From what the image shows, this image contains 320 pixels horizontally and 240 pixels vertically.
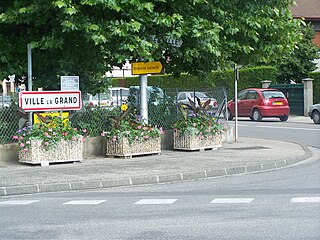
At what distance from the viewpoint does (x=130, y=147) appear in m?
16.0

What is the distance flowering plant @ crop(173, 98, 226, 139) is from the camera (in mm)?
17400

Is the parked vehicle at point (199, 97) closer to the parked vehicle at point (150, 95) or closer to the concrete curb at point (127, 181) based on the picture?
the parked vehicle at point (150, 95)

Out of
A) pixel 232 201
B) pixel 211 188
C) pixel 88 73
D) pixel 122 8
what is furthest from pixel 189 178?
pixel 88 73

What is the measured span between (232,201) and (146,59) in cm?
598

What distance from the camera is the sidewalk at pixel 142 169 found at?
39.8 feet

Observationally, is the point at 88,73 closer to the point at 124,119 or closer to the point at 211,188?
the point at 124,119

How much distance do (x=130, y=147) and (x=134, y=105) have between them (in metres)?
2.13

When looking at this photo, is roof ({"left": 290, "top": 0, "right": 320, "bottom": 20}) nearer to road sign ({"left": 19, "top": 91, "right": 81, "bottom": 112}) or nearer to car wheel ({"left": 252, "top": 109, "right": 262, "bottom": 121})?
car wheel ({"left": 252, "top": 109, "right": 262, "bottom": 121})

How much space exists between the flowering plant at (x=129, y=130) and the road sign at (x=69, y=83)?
1.21 m

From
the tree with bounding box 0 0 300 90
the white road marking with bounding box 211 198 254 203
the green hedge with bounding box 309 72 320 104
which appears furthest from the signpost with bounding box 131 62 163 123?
the green hedge with bounding box 309 72 320 104

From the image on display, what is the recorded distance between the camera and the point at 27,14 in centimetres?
1527

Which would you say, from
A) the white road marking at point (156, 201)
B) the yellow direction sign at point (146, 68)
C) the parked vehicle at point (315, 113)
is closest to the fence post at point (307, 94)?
the parked vehicle at point (315, 113)

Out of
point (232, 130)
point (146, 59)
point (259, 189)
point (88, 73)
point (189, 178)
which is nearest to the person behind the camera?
point (259, 189)

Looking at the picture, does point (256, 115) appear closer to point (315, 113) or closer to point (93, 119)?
point (315, 113)
